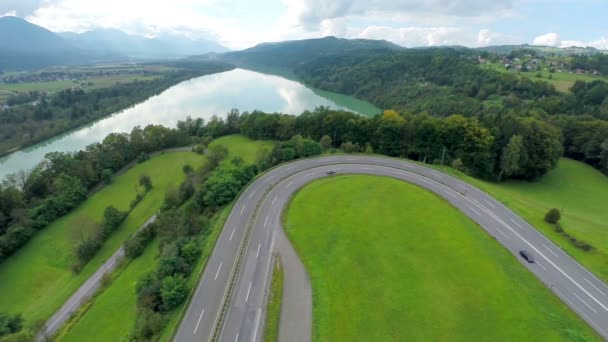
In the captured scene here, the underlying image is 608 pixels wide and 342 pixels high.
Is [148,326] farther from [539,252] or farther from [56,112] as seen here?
[56,112]

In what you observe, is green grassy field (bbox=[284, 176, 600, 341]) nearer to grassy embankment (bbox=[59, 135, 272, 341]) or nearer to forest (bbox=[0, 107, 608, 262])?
grassy embankment (bbox=[59, 135, 272, 341])

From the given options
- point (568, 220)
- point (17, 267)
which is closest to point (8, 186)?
point (17, 267)

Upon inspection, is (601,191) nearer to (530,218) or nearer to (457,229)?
(530,218)

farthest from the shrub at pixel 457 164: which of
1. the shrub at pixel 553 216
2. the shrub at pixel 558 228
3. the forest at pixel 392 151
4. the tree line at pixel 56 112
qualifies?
the tree line at pixel 56 112

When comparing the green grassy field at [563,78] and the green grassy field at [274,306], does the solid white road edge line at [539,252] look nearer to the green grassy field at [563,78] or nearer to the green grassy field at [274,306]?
the green grassy field at [274,306]

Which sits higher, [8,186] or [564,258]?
[564,258]

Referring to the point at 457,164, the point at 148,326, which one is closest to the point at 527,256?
the point at 457,164
